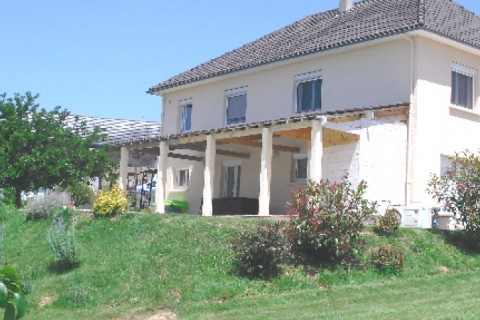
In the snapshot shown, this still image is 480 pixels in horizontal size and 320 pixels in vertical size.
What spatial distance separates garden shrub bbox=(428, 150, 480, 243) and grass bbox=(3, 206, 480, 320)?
65 cm

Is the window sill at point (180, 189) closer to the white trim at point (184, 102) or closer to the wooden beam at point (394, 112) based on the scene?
the white trim at point (184, 102)

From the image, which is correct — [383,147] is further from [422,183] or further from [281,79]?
[281,79]

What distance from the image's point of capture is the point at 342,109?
20.6 metres

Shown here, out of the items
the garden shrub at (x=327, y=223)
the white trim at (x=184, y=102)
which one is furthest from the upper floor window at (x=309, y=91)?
the garden shrub at (x=327, y=223)

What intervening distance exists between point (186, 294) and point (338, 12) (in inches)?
677

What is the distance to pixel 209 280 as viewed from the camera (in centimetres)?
1320

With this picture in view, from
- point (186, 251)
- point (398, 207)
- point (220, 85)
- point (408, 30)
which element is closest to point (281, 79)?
point (220, 85)

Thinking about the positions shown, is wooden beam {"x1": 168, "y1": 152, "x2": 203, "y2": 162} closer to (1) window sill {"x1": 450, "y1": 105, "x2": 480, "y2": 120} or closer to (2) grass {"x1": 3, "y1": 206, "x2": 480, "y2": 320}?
(2) grass {"x1": 3, "y1": 206, "x2": 480, "y2": 320}

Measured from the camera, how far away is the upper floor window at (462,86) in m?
21.0

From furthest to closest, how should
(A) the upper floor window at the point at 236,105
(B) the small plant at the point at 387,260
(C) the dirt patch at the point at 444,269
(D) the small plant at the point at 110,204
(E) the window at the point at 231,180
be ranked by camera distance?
(E) the window at the point at 231,180
(A) the upper floor window at the point at 236,105
(D) the small plant at the point at 110,204
(C) the dirt patch at the point at 444,269
(B) the small plant at the point at 387,260

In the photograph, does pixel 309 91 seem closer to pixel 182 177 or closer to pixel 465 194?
pixel 182 177

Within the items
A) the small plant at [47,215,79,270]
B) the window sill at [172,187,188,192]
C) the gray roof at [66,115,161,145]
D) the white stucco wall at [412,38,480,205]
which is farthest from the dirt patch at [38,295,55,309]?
the gray roof at [66,115,161,145]

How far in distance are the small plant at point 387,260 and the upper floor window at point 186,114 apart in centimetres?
1460

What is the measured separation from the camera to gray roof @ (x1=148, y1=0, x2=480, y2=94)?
2059 cm
